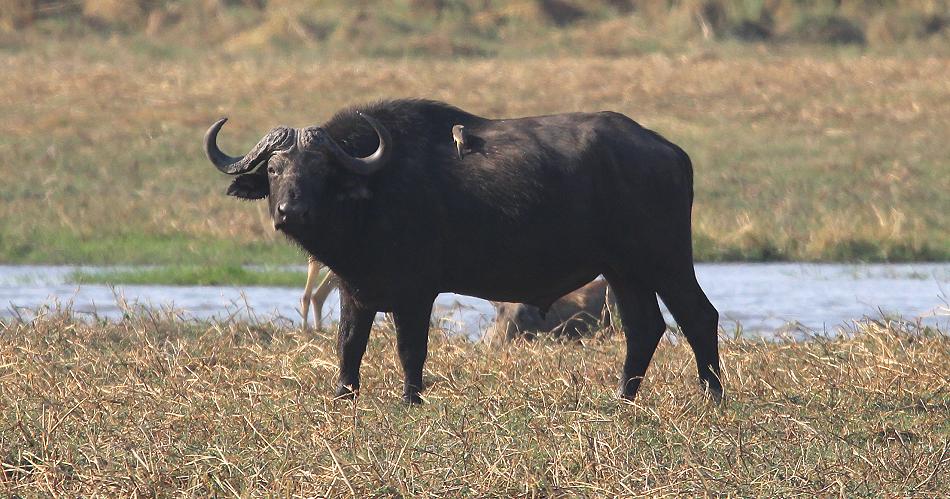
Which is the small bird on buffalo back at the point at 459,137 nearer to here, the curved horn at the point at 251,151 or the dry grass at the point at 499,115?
the curved horn at the point at 251,151

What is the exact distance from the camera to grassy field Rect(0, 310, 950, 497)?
17.6 feet

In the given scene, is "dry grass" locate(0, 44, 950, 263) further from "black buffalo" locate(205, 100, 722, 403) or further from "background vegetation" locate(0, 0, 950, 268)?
"black buffalo" locate(205, 100, 722, 403)

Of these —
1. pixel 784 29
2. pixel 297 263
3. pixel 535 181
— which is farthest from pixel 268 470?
pixel 784 29

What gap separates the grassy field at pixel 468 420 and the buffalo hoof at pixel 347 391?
56mm

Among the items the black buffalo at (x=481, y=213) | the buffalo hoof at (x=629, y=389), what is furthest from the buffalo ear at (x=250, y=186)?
the buffalo hoof at (x=629, y=389)

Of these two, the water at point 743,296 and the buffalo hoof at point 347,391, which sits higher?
the buffalo hoof at point 347,391

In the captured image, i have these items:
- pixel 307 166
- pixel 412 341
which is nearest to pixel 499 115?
pixel 412 341

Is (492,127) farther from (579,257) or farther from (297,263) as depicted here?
(297,263)

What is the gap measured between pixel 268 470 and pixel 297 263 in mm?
7231

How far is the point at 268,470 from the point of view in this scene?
5.56 metres

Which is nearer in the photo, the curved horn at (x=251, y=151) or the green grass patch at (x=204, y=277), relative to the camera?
the curved horn at (x=251, y=151)

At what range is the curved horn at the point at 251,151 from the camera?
21.9 ft

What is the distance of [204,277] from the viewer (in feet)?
39.7

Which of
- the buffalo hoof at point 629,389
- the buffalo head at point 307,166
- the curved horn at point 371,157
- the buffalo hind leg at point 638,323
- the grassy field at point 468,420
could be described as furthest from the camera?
the buffalo hind leg at point 638,323
